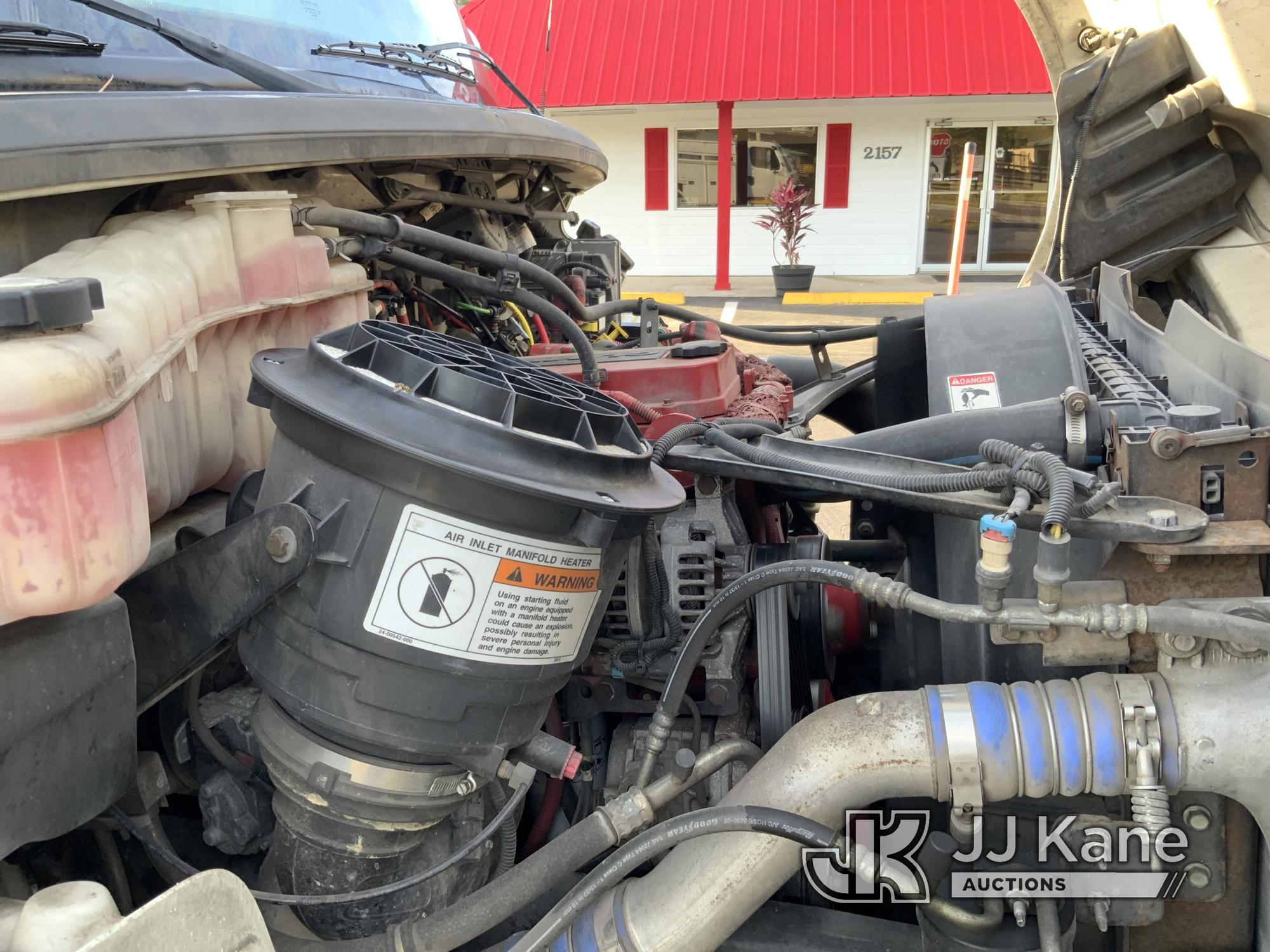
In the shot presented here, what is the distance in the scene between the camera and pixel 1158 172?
2.34m

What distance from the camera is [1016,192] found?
1466cm

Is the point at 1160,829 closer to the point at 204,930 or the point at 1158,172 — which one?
the point at 204,930

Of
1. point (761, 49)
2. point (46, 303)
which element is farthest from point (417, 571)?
point (761, 49)

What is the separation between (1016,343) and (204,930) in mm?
1505

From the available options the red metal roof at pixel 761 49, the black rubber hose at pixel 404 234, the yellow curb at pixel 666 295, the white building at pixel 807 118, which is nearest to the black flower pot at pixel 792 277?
the white building at pixel 807 118

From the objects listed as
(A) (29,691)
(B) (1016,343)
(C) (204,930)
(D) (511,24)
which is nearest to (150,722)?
(A) (29,691)

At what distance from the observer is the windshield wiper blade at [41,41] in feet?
4.49

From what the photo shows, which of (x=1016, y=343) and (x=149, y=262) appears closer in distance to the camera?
(x=149, y=262)

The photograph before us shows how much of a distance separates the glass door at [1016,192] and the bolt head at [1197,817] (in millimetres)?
14421

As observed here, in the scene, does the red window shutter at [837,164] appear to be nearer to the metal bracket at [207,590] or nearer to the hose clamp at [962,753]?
the hose clamp at [962,753]

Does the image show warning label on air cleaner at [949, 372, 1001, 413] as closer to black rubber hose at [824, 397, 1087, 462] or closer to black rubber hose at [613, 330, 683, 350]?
black rubber hose at [824, 397, 1087, 462]

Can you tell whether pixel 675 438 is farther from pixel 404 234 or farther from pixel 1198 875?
pixel 1198 875

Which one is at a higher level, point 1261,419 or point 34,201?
point 34,201

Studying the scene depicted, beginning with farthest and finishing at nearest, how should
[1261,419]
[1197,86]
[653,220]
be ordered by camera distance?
[653,220] → [1197,86] → [1261,419]
